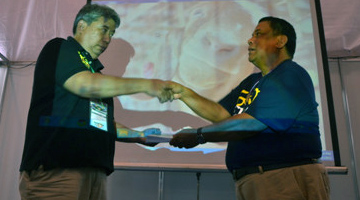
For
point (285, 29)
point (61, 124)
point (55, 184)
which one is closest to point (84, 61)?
point (61, 124)

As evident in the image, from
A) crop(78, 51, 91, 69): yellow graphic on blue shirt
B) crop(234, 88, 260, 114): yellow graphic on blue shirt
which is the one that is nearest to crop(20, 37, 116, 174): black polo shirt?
crop(78, 51, 91, 69): yellow graphic on blue shirt

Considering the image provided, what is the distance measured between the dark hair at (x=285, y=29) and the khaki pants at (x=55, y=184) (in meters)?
0.96

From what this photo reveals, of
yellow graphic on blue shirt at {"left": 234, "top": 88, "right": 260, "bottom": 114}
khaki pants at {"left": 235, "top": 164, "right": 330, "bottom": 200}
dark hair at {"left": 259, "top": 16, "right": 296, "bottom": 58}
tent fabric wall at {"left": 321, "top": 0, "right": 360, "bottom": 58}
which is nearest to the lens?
khaki pants at {"left": 235, "top": 164, "right": 330, "bottom": 200}

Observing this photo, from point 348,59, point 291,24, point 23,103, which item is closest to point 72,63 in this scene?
point 291,24

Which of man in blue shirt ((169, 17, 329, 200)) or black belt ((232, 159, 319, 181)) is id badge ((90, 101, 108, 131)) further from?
black belt ((232, 159, 319, 181))

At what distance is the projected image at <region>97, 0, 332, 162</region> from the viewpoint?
1.45 meters

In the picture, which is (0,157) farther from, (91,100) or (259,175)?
(259,175)

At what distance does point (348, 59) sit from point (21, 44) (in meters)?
2.52

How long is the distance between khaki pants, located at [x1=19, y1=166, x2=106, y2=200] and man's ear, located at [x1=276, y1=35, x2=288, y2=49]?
90 centimetres

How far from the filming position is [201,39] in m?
1.58

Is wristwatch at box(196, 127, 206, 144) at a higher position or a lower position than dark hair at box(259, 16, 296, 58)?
lower

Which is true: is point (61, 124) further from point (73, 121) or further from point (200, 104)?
point (200, 104)

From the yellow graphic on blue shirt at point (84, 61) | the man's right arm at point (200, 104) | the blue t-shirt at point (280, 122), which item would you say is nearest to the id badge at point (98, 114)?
the yellow graphic on blue shirt at point (84, 61)

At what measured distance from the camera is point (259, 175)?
1.19 m
